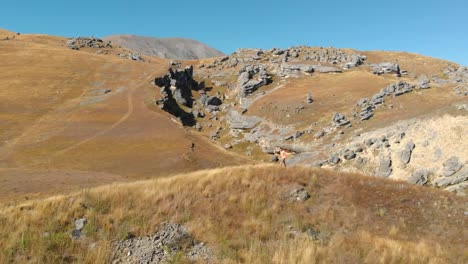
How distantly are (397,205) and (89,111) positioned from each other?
6382 centimetres

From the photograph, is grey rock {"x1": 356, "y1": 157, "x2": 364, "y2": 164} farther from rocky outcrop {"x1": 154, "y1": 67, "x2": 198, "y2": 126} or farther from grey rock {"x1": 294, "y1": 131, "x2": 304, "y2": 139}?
rocky outcrop {"x1": 154, "y1": 67, "x2": 198, "y2": 126}

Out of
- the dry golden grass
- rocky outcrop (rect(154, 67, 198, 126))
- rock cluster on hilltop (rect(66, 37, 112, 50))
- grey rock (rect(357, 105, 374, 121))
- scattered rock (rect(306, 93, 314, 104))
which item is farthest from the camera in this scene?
rock cluster on hilltop (rect(66, 37, 112, 50))

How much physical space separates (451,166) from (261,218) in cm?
3010

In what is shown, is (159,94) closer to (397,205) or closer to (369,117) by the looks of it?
(369,117)

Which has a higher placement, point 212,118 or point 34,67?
point 34,67

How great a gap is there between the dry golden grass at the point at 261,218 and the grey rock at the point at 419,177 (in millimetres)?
20078

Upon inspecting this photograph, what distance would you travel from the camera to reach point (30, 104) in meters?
72.2

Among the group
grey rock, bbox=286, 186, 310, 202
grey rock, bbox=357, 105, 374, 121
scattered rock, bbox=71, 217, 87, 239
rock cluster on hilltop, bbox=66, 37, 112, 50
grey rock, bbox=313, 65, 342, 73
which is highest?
rock cluster on hilltop, bbox=66, 37, 112, 50

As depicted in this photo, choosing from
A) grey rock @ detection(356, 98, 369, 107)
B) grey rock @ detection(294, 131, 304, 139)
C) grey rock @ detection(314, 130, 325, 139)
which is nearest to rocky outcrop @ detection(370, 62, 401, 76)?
grey rock @ detection(356, 98, 369, 107)

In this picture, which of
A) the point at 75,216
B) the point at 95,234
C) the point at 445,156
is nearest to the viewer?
the point at 95,234

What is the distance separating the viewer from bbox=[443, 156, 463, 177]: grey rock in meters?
34.8

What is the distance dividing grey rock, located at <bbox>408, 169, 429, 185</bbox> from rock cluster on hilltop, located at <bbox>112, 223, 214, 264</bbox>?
3120 centimetres

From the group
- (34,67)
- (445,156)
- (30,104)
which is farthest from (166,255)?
(34,67)

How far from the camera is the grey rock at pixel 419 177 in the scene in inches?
1406
